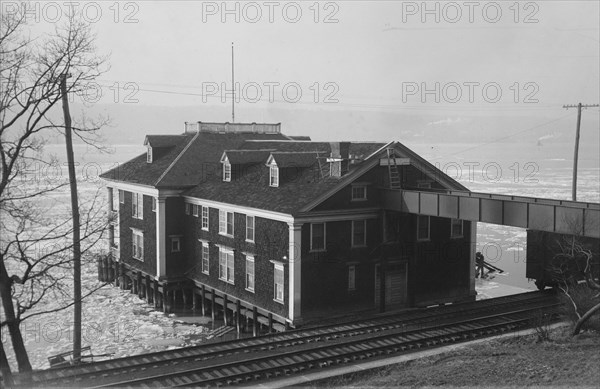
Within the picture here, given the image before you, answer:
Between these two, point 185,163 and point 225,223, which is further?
point 185,163

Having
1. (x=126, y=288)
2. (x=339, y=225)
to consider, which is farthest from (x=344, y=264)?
(x=126, y=288)

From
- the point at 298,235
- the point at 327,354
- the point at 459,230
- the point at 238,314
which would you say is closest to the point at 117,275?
the point at 238,314

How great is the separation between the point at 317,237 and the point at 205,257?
10.1 metres

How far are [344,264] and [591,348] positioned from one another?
12666mm

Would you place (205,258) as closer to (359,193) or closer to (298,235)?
(298,235)

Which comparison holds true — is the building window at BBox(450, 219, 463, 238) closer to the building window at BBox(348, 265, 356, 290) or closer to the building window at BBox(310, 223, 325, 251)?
the building window at BBox(348, 265, 356, 290)

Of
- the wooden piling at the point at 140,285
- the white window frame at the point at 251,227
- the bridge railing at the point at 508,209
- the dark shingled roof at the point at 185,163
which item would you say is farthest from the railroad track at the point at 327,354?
the wooden piling at the point at 140,285

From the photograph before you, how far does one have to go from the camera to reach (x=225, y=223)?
36250 millimetres

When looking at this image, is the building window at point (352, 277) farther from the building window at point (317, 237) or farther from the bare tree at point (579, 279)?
the bare tree at point (579, 279)

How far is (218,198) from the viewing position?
3662 cm

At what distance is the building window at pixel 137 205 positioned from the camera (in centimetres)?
4328

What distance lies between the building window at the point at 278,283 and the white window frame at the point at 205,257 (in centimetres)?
746

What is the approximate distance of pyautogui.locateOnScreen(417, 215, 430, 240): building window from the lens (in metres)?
34.6

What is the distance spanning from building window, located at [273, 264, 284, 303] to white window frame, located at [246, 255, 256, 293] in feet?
6.58
